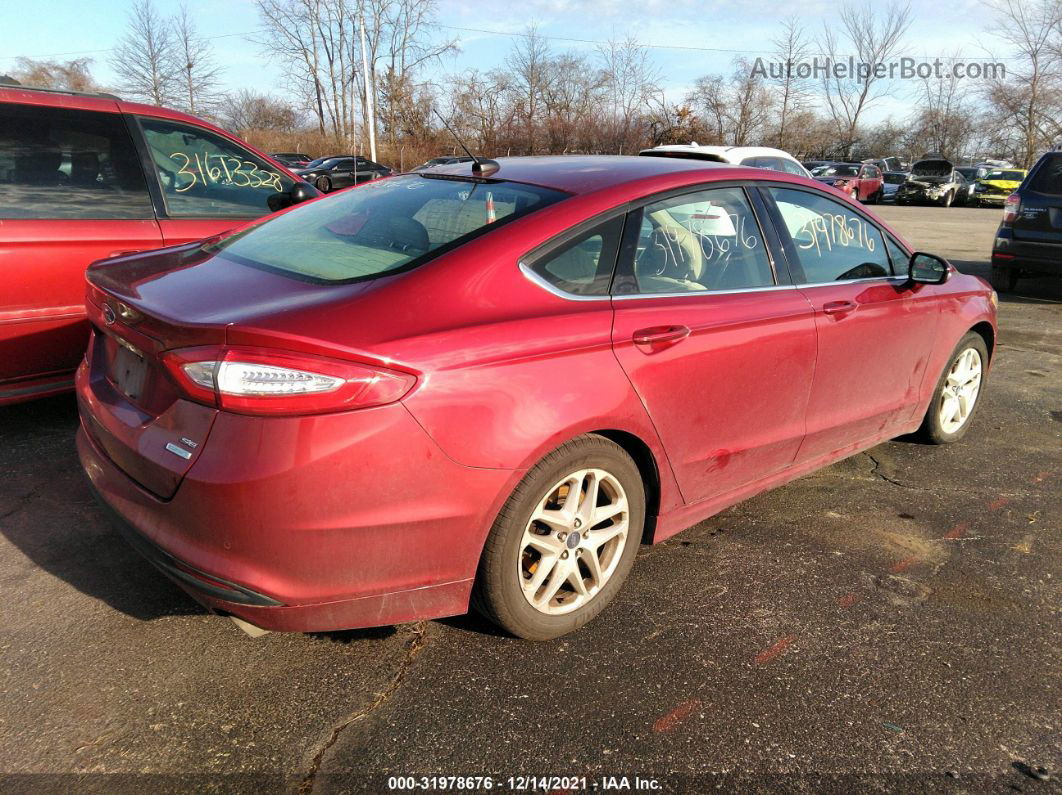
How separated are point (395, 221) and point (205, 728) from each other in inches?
68.5

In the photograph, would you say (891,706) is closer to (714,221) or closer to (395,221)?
(714,221)

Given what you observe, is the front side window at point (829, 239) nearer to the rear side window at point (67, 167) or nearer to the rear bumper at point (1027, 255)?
the rear side window at point (67, 167)

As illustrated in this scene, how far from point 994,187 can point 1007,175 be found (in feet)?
3.19

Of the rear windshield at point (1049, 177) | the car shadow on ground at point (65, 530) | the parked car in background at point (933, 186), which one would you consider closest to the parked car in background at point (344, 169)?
the rear windshield at point (1049, 177)

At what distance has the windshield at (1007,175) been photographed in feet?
101

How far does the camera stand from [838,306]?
3.43m

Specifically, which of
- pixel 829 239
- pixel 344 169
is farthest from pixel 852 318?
pixel 344 169

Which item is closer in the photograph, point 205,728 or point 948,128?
point 205,728

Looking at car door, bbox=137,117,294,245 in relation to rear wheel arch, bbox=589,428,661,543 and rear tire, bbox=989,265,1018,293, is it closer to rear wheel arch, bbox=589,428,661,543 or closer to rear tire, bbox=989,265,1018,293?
rear wheel arch, bbox=589,428,661,543

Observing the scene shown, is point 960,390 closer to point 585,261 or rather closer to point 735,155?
point 585,261

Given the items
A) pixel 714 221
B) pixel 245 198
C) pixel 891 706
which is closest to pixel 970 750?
pixel 891 706

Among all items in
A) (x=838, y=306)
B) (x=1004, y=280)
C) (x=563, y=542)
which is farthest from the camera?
(x=1004, y=280)

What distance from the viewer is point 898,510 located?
12.4 feet

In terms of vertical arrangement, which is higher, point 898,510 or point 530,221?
point 530,221
